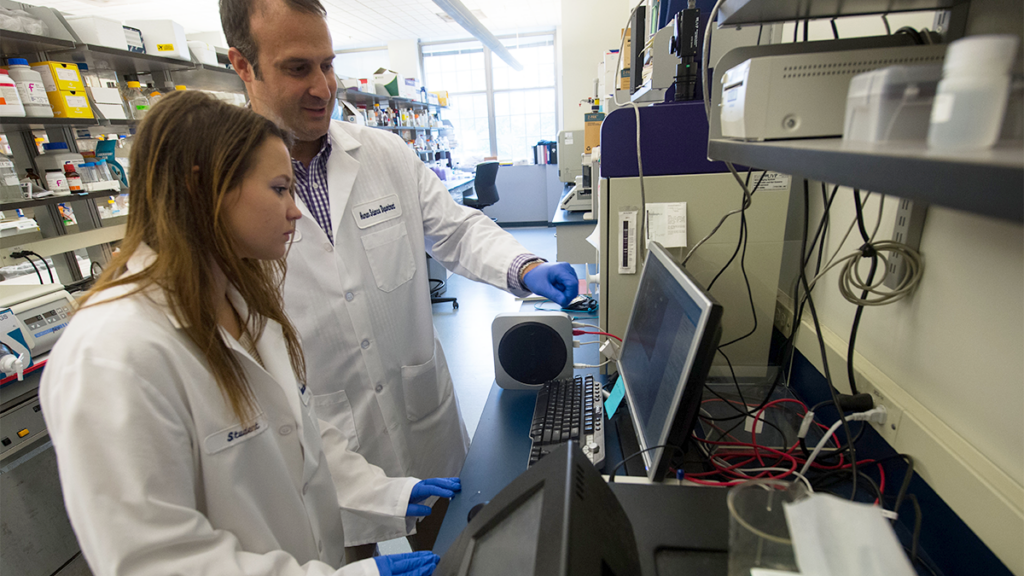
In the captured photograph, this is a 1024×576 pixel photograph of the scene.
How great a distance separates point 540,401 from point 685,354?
55 centimetres

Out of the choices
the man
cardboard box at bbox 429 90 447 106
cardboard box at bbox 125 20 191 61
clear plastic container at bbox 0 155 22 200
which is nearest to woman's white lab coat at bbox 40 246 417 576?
the man

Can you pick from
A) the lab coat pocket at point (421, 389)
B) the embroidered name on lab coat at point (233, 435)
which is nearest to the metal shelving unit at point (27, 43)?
the lab coat pocket at point (421, 389)

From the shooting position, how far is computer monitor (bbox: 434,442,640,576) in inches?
16.6

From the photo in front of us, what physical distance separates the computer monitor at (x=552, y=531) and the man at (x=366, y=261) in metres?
0.55

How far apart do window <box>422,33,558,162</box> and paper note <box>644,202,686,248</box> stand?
6.93 meters

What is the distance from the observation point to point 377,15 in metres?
6.15

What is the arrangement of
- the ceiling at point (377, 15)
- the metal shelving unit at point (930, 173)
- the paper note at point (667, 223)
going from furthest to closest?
the ceiling at point (377, 15), the paper note at point (667, 223), the metal shelving unit at point (930, 173)

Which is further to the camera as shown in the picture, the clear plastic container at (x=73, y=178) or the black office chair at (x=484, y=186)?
the black office chair at (x=484, y=186)

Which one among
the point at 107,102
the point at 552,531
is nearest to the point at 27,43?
the point at 107,102

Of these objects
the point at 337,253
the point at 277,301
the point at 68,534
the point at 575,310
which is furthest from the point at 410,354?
the point at 68,534

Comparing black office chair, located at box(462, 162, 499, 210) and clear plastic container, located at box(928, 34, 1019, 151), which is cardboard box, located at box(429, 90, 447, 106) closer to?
black office chair, located at box(462, 162, 499, 210)

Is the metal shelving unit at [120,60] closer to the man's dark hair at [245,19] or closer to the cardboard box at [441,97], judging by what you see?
the man's dark hair at [245,19]

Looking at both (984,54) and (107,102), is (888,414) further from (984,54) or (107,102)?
(107,102)

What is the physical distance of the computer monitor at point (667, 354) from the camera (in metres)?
0.63
